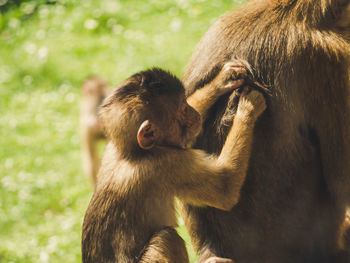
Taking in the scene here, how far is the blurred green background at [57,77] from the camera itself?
795 centimetres

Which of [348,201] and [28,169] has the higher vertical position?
[348,201]

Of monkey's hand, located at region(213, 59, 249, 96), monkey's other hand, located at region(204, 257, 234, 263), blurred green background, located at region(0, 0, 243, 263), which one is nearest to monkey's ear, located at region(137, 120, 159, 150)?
monkey's hand, located at region(213, 59, 249, 96)

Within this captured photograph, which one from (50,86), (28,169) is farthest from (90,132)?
(50,86)

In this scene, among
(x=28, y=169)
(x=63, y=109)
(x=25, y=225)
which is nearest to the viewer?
(x=25, y=225)

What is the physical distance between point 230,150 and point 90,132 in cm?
517

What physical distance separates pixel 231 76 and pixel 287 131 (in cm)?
44

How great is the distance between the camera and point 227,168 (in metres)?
3.41

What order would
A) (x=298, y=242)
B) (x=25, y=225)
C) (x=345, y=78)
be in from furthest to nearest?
(x=25, y=225), (x=298, y=242), (x=345, y=78)

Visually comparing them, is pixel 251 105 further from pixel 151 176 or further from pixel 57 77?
pixel 57 77

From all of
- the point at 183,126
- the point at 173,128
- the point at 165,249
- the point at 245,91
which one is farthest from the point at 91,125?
the point at 245,91

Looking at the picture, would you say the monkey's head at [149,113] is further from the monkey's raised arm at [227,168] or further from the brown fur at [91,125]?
the brown fur at [91,125]

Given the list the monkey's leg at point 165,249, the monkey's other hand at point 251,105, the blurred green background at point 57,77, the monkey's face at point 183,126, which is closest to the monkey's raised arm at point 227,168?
the monkey's other hand at point 251,105

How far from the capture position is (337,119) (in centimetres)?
325

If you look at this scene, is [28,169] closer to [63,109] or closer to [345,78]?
[63,109]
